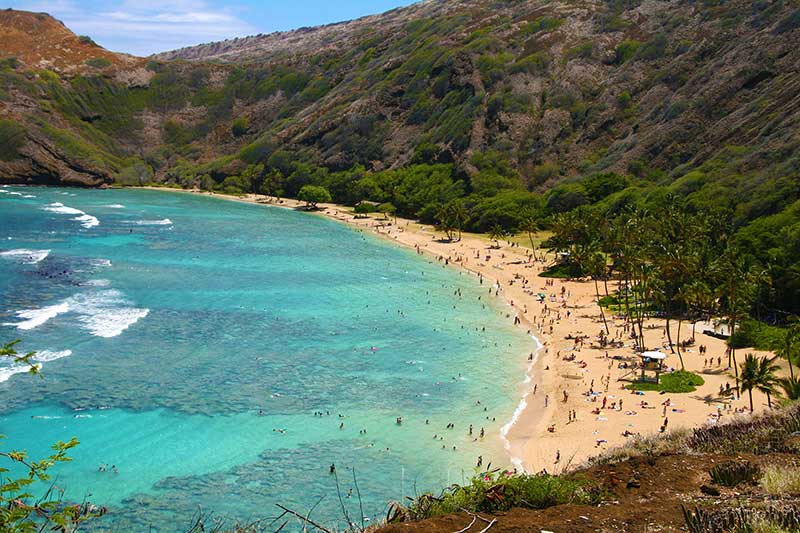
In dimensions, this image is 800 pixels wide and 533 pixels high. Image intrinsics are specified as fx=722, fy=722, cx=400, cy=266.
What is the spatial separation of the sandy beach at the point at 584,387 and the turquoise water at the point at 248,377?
1.59 meters

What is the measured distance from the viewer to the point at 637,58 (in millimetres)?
126250

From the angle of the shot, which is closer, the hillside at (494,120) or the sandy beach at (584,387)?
the sandy beach at (584,387)

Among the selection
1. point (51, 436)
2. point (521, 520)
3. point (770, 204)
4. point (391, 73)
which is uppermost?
point (391, 73)

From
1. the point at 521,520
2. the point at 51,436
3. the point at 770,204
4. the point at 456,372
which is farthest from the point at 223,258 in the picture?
the point at 521,520

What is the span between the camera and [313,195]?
13150 centimetres

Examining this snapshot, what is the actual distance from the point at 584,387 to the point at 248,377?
61.7 feet

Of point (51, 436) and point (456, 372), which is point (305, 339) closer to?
point (456, 372)

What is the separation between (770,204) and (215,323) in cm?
5025

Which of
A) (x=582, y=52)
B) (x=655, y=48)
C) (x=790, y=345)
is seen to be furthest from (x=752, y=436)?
(x=582, y=52)

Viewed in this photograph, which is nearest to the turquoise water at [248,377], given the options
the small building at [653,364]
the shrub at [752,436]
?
the small building at [653,364]

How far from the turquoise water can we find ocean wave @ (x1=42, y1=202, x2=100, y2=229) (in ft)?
77.7

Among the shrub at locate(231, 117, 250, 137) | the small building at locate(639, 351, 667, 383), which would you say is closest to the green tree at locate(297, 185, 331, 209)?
the shrub at locate(231, 117, 250, 137)

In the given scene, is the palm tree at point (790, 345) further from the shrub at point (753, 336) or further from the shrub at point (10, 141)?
the shrub at point (10, 141)

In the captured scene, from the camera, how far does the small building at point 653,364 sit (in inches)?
1598
